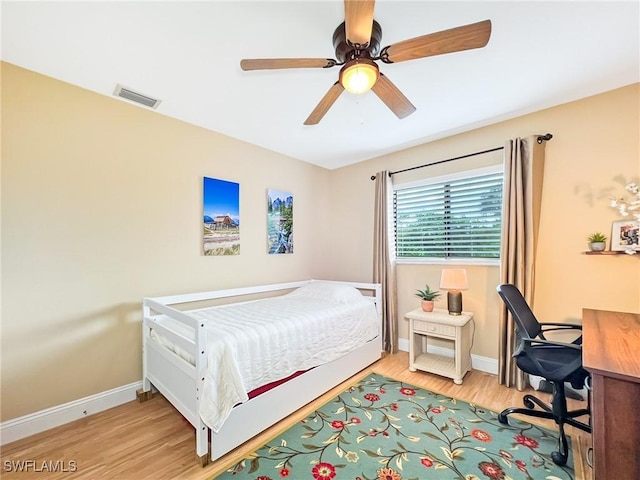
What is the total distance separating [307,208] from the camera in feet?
12.9

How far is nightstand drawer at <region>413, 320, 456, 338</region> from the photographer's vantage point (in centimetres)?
261

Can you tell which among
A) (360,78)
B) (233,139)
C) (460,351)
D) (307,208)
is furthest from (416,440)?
(233,139)

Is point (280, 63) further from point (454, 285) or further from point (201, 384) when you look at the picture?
point (454, 285)

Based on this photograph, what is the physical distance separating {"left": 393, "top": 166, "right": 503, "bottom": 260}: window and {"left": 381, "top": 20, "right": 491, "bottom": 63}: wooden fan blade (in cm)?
181

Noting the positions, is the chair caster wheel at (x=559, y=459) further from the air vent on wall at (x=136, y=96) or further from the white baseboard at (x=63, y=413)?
the air vent on wall at (x=136, y=96)

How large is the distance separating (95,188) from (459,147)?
3.47m

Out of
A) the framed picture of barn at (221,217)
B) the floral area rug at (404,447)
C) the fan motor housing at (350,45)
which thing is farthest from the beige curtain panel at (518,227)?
the framed picture of barn at (221,217)

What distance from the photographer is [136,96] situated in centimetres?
225

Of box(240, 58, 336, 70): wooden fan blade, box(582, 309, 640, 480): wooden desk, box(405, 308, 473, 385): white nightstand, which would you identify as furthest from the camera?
box(405, 308, 473, 385): white nightstand

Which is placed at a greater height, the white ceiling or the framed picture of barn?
the white ceiling

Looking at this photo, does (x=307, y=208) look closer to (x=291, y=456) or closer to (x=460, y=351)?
(x=460, y=351)

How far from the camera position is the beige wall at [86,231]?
1.88 m

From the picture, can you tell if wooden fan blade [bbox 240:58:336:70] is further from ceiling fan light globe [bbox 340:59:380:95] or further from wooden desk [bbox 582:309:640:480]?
wooden desk [bbox 582:309:640:480]

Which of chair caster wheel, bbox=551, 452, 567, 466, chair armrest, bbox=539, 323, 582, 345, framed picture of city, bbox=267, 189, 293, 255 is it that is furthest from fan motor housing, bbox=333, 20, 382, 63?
chair caster wheel, bbox=551, 452, 567, 466
